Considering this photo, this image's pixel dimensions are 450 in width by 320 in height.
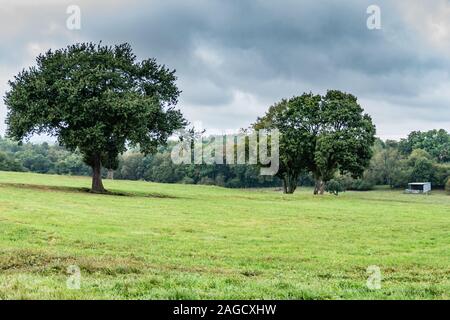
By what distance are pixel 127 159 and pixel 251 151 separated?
255 ft

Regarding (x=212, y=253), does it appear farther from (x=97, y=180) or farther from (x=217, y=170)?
(x=217, y=170)

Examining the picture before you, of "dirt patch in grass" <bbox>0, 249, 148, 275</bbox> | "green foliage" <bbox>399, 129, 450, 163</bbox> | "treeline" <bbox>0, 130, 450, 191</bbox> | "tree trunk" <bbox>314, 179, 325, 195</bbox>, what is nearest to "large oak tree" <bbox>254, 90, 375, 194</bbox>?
"tree trunk" <bbox>314, 179, 325, 195</bbox>

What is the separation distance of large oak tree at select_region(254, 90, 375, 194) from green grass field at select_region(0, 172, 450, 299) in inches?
1224

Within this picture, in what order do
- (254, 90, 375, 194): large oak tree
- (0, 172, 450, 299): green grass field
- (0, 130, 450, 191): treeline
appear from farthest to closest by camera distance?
(0, 130, 450, 191): treeline → (254, 90, 375, 194): large oak tree → (0, 172, 450, 299): green grass field

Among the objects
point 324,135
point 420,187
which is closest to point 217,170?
point 420,187

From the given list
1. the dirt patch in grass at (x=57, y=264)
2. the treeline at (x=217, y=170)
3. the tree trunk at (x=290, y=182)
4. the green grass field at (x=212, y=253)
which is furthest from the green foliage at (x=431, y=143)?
the dirt patch in grass at (x=57, y=264)

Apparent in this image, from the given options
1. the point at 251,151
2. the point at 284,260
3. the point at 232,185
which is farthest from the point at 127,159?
the point at 284,260

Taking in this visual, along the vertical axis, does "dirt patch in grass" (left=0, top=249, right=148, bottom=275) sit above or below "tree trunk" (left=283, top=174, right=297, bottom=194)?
below

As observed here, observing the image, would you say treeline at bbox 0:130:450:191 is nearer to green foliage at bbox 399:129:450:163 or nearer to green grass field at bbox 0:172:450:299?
green foliage at bbox 399:129:450:163

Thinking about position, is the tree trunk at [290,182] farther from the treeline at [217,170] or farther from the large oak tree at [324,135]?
the treeline at [217,170]

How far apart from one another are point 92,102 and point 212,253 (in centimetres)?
3483

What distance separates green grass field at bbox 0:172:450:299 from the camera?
11.2m

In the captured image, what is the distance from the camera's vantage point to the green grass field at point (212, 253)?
1123 cm
